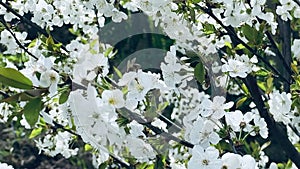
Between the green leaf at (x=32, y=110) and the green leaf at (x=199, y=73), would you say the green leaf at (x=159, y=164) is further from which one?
the green leaf at (x=32, y=110)

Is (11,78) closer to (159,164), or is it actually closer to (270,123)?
(159,164)

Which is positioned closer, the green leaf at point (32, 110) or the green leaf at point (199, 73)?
the green leaf at point (32, 110)

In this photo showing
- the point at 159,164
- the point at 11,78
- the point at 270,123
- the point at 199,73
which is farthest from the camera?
the point at 270,123

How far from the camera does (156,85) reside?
1.23 metres

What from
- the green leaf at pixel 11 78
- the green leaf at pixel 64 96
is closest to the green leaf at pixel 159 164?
the green leaf at pixel 64 96

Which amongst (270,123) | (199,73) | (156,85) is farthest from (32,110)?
(270,123)

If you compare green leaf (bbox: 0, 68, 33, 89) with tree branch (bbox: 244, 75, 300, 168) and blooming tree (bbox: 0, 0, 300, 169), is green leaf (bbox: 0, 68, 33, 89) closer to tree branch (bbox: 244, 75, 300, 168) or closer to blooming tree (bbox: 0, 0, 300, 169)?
blooming tree (bbox: 0, 0, 300, 169)

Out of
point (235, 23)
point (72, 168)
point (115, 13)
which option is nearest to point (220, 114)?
point (235, 23)

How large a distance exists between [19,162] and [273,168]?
2761mm

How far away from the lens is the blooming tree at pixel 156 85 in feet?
3.61

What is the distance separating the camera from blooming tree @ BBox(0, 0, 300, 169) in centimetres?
110

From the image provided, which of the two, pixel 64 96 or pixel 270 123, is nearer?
pixel 64 96

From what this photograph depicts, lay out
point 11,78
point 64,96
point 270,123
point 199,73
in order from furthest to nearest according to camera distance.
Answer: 1. point 270,123
2. point 199,73
3. point 64,96
4. point 11,78

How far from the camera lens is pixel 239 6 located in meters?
1.52
